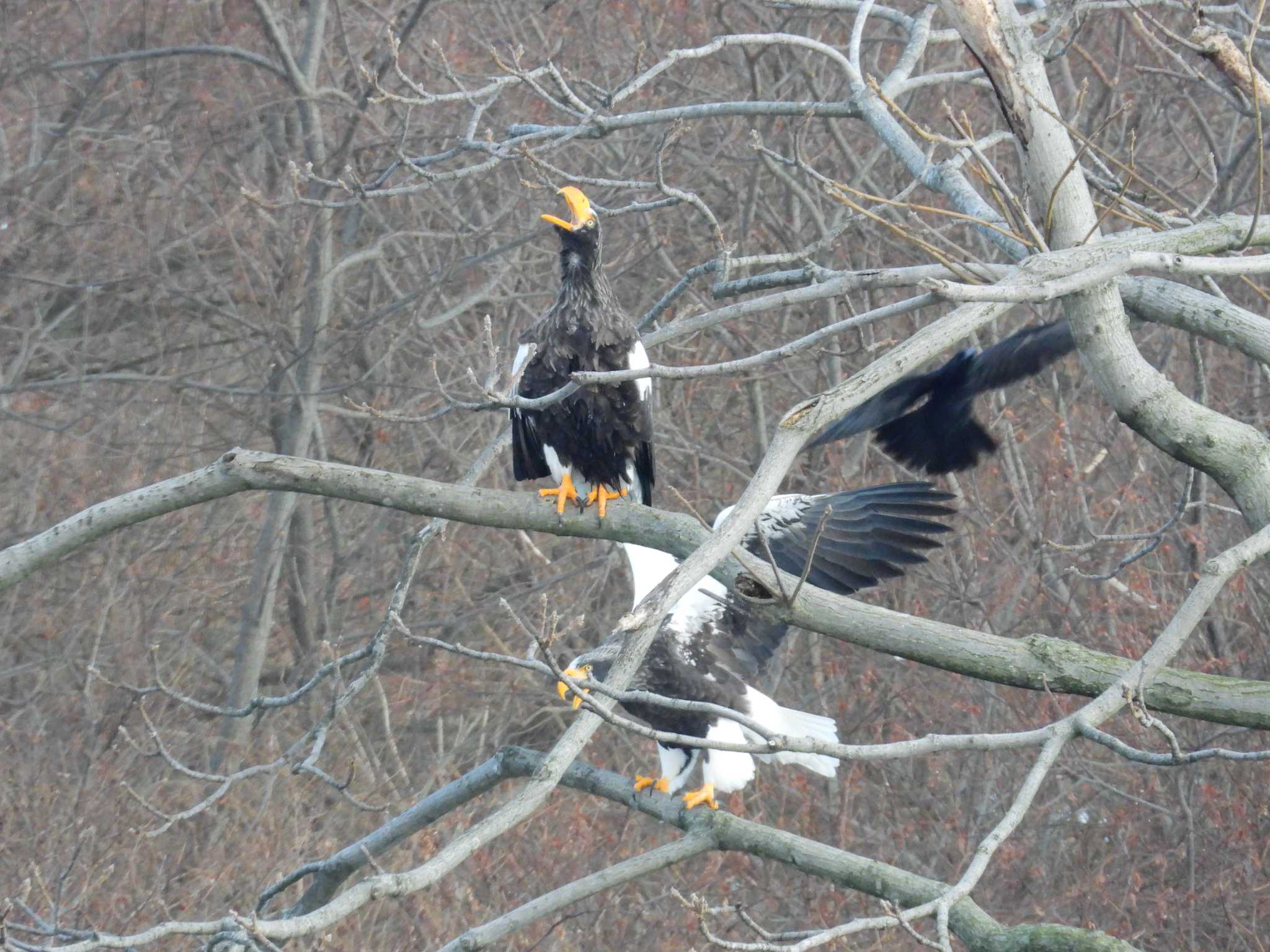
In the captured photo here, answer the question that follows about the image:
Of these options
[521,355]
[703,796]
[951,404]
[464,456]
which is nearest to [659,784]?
[703,796]

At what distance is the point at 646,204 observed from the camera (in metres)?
4.20

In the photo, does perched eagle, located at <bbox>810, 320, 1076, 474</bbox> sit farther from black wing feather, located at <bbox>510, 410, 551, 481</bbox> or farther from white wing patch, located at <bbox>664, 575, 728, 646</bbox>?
white wing patch, located at <bbox>664, 575, 728, 646</bbox>

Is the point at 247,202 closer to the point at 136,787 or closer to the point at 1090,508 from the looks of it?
the point at 136,787

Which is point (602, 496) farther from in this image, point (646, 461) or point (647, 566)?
point (647, 566)

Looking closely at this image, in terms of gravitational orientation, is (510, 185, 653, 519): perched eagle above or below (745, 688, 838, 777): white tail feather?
above

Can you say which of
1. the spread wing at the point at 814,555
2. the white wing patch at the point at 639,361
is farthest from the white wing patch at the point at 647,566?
the white wing patch at the point at 639,361

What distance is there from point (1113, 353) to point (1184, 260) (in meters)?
0.77

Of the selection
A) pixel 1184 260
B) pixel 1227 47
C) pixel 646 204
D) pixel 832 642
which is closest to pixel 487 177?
pixel 832 642

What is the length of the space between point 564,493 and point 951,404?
96 centimetres

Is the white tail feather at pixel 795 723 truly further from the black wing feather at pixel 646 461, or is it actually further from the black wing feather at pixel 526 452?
the black wing feather at pixel 526 452

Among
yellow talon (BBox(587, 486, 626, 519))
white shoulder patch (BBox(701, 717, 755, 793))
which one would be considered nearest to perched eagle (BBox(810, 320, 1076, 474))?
yellow talon (BBox(587, 486, 626, 519))

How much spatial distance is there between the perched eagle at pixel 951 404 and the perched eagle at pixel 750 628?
40 cm

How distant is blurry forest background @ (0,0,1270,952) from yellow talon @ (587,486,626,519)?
222 cm

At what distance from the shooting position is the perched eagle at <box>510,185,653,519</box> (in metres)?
4.68
